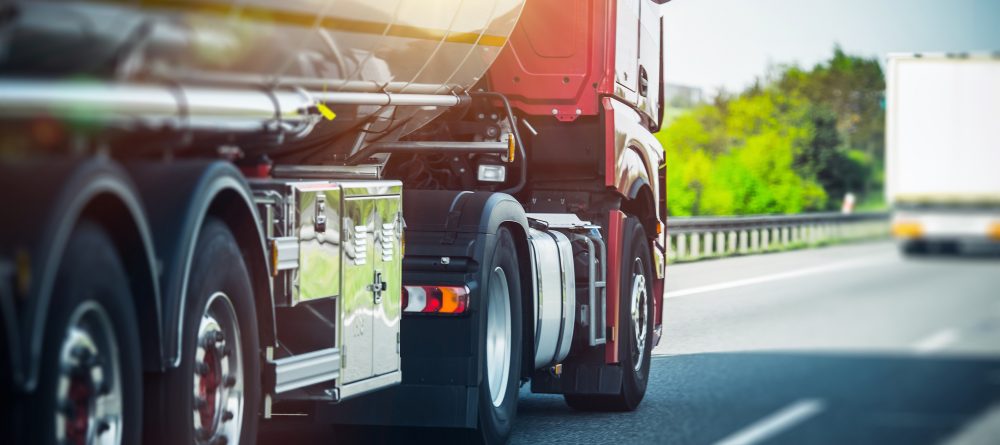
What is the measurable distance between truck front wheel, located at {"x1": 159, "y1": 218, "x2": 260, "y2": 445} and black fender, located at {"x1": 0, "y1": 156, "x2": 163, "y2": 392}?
26.5 inches

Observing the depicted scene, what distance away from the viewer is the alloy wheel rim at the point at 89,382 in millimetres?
3568

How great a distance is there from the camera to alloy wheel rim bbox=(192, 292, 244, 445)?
477 cm

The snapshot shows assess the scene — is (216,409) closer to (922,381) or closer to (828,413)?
(828,413)

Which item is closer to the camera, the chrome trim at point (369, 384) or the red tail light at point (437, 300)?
the chrome trim at point (369, 384)

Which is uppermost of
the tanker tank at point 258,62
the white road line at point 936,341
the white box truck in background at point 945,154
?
the tanker tank at point 258,62

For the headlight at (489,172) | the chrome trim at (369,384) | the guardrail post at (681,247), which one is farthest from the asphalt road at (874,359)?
the guardrail post at (681,247)

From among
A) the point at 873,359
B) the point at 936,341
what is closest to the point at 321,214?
the point at 873,359

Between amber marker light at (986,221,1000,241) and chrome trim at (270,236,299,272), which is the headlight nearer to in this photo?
chrome trim at (270,236,299,272)

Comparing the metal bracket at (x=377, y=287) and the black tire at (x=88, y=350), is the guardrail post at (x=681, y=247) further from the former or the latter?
the black tire at (x=88, y=350)

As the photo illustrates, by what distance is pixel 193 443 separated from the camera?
4598 millimetres

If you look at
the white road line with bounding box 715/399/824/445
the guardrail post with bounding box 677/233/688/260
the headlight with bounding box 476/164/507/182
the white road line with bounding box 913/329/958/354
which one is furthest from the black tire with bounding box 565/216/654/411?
the guardrail post with bounding box 677/233/688/260

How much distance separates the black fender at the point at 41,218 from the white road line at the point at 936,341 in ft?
6.16

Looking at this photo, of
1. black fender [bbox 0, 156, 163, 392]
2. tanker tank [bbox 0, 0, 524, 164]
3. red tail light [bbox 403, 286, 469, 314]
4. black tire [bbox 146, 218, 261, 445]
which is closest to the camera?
black fender [bbox 0, 156, 163, 392]

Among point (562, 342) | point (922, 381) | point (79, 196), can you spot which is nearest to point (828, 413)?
point (922, 381)
